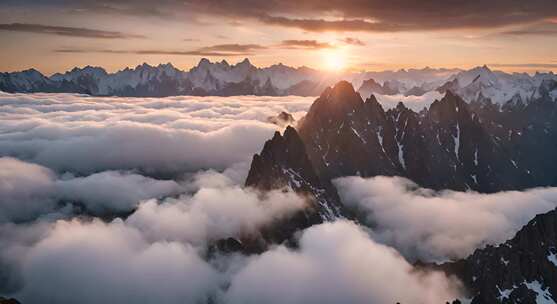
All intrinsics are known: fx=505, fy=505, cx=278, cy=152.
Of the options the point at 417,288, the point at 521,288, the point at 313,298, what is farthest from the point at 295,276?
the point at 521,288

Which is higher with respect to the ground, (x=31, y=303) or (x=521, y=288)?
(x=521, y=288)

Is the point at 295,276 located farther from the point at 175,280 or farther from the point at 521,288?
the point at 521,288

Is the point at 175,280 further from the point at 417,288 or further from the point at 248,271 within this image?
the point at 417,288

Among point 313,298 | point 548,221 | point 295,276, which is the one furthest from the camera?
point 295,276

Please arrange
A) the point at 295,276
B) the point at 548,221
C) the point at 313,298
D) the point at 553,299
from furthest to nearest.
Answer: the point at 295,276, the point at 313,298, the point at 548,221, the point at 553,299

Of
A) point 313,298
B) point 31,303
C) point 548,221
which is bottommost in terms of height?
point 31,303

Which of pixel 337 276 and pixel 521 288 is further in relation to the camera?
pixel 337 276
